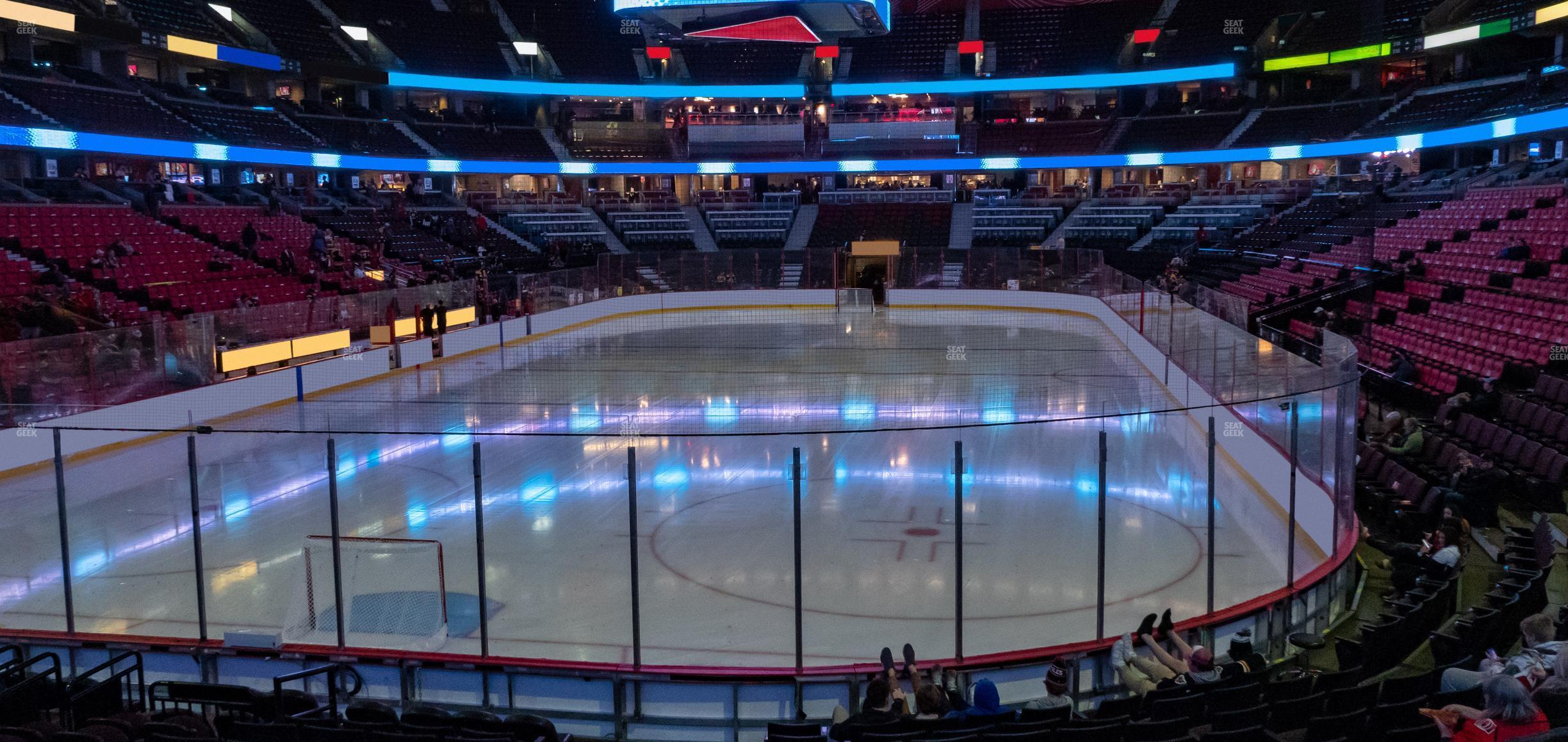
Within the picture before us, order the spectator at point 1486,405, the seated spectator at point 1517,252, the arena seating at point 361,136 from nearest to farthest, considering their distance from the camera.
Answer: the spectator at point 1486,405
the seated spectator at point 1517,252
the arena seating at point 361,136

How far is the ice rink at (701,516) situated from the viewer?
8.93m

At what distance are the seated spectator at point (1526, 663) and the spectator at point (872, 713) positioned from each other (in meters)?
3.20

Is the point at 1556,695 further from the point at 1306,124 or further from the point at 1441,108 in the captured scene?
the point at 1306,124

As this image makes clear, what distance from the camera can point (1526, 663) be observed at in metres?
6.40

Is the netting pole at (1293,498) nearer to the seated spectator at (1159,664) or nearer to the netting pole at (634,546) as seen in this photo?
the seated spectator at (1159,664)

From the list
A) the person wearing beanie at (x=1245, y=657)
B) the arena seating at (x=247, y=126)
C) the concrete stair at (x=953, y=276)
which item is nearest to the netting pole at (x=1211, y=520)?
the person wearing beanie at (x=1245, y=657)

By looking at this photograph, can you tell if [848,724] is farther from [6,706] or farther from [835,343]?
[835,343]

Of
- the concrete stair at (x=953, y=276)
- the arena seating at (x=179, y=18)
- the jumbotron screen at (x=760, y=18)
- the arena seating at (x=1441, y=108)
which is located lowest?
A: the concrete stair at (x=953, y=276)

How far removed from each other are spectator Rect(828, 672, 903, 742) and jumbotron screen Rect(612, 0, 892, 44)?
16.2m

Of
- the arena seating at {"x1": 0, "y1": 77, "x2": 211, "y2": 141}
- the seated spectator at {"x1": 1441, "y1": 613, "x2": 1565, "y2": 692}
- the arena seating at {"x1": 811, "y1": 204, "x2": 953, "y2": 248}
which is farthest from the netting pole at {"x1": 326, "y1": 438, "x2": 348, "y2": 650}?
the arena seating at {"x1": 811, "y1": 204, "x2": 953, "y2": 248}

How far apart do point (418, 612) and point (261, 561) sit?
341 centimetres

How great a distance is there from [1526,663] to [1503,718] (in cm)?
103

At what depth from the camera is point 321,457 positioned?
1482 cm

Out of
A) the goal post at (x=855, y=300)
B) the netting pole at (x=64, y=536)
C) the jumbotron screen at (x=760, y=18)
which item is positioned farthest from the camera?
the goal post at (x=855, y=300)
